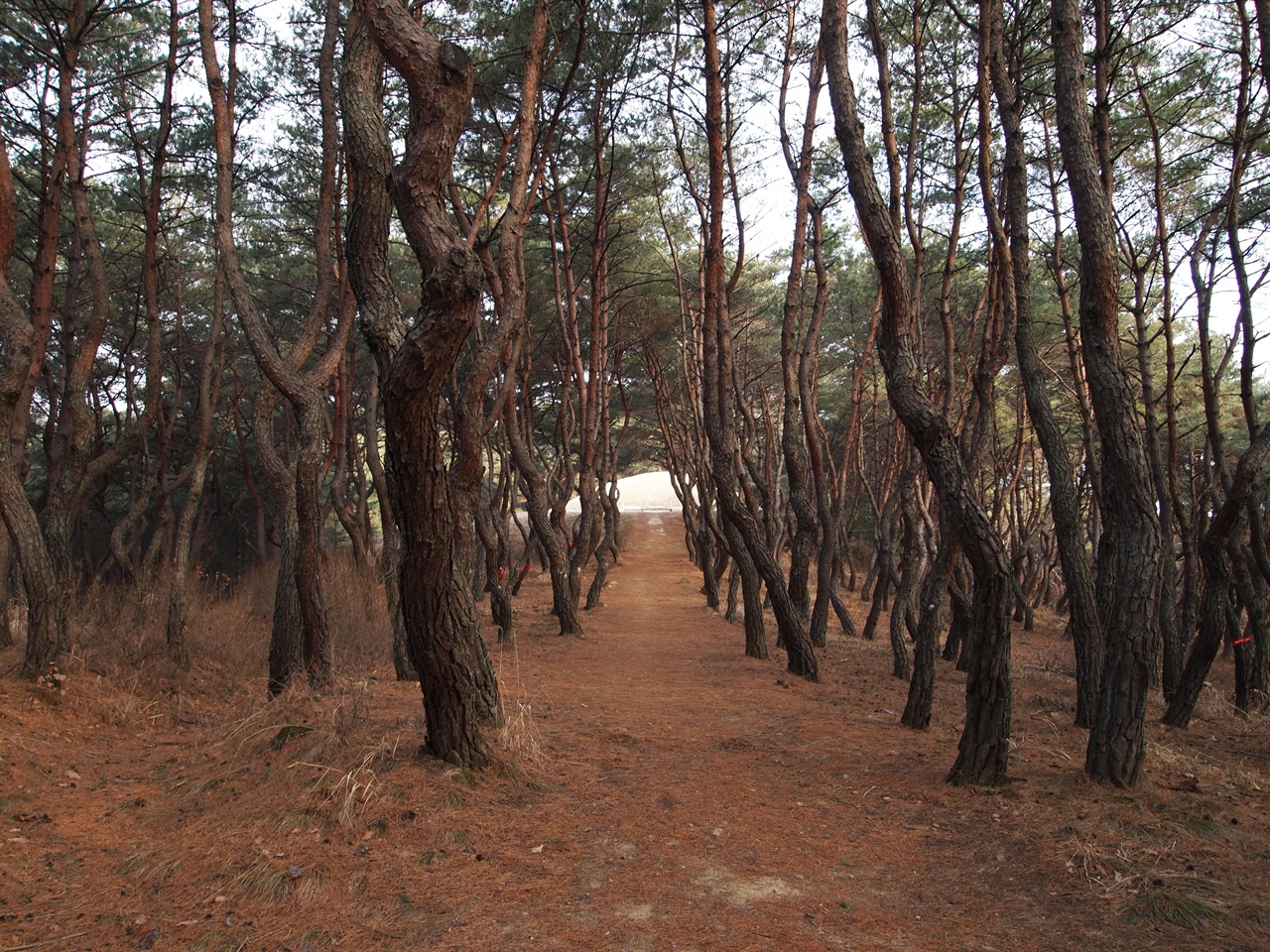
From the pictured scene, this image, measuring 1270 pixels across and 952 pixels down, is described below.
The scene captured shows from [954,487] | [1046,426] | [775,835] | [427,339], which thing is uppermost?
[427,339]

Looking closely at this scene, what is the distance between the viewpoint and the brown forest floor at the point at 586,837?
3166mm

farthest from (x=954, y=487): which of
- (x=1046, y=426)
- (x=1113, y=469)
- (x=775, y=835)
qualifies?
(x=775, y=835)

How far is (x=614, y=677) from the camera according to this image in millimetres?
9125

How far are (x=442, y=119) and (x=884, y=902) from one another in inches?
157

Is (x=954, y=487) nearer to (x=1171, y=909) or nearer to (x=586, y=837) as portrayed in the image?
(x=1171, y=909)

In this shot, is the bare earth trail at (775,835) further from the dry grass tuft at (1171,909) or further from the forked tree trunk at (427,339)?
the forked tree trunk at (427,339)

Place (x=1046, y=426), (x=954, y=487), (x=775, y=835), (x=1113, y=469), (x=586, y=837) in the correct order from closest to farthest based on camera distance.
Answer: (x=586, y=837) → (x=775, y=835) → (x=1113, y=469) → (x=954, y=487) → (x=1046, y=426)

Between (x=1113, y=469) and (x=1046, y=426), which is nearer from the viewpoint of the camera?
(x=1113, y=469)

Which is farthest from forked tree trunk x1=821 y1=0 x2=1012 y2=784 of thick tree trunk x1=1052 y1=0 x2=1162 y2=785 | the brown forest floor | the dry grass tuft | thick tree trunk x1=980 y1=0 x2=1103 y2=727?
the dry grass tuft

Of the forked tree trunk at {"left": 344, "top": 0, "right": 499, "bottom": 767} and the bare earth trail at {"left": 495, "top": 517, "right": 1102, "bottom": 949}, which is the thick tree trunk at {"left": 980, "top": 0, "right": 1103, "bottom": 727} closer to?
the bare earth trail at {"left": 495, "top": 517, "right": 1102, "bottom": 949}

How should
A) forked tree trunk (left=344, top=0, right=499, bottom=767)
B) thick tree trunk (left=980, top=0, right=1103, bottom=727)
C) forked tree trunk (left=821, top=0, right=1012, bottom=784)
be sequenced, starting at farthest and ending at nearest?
thick tree trunk (left=980, top=0, right=1103, bottom=727), forked tree trunk (left=821, top=0, right=1012, bottom=784), forked tree trunk (left=344, top=0, right=499, bottom=767)

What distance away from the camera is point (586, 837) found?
406 cm

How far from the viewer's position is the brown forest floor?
10.4 ft

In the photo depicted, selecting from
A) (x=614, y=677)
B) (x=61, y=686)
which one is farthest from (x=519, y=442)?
(x=61, y=686)
